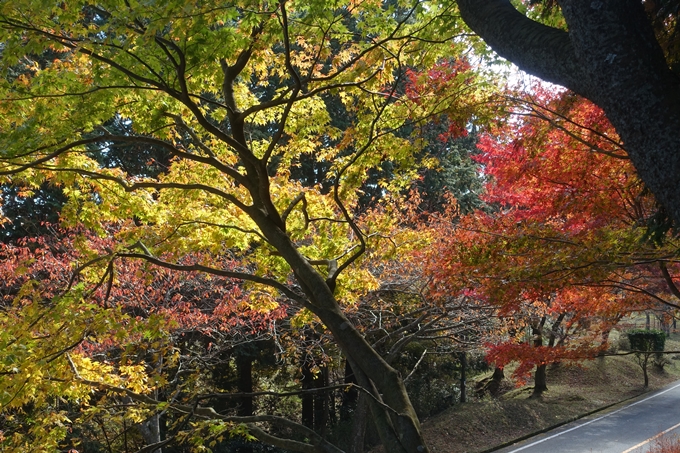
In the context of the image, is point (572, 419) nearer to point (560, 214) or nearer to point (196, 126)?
point (560, 214)

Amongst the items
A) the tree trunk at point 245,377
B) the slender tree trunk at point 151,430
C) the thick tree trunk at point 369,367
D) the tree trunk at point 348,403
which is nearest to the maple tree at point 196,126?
the thick tree trunk at point 369,367

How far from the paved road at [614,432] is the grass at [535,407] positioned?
2.10ft

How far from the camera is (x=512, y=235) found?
6199 millimetres

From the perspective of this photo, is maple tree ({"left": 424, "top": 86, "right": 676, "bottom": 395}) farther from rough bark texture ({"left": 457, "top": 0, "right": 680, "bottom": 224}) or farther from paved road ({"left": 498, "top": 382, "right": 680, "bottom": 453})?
paved road ({"left": 498, "top": 382, "right": 680, "bottom": 453})

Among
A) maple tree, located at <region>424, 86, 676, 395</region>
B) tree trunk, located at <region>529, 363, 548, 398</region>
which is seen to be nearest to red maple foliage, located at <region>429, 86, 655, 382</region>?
maple tree, located at <region>424, 86, 676, 395</region>

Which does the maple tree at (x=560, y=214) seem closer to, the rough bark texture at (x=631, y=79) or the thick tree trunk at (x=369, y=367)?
the thick tree trunk at (x=369, y=367)

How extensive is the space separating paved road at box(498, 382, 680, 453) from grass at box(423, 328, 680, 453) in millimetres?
640

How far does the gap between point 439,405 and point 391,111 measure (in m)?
13.2

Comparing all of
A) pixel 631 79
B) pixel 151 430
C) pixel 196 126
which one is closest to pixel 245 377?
pixel 151 430

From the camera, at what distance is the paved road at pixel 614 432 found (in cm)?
1248

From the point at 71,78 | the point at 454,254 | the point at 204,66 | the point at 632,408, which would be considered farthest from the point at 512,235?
the point at 632,408

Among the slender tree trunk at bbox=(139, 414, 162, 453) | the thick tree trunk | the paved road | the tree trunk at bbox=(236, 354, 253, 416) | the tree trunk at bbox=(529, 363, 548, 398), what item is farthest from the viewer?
the tree trunk at bbox=(529, 363, 548, 398)

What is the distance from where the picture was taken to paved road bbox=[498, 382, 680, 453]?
12.5 meters

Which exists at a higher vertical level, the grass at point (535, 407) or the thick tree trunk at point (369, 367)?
the thick tree trunk at point (369, 367)
